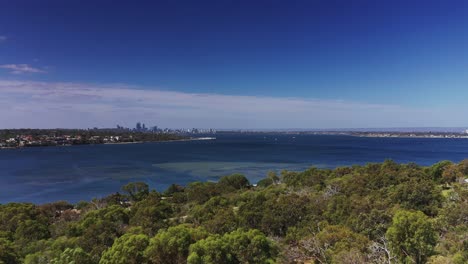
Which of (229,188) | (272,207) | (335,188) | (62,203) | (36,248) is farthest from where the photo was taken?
(229,188)

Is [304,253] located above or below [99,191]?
above

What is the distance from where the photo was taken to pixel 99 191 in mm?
44969

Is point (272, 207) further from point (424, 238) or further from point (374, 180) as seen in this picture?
point (374, 180)

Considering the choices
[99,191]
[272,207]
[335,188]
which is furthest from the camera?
[99,191]

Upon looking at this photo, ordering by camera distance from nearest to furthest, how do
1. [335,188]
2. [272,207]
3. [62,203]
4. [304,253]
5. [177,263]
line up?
[177,263] < [304,253] < [272,207] < [335,188] < [62,203]

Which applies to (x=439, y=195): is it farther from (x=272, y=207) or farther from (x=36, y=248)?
(x=36, y=248)

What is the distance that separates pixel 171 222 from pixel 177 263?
8643 mm

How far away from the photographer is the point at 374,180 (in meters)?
27.8

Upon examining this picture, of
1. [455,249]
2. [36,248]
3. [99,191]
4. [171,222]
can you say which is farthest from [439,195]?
[99,191]

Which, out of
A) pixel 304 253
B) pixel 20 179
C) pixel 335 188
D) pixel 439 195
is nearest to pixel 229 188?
pixel 335 188

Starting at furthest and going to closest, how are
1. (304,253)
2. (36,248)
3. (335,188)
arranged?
1. (335,188)
2. (36,248)
3. (304,253)

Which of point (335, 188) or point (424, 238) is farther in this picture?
point (335, 188)

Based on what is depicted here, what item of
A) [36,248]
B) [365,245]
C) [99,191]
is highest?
A: [365,245]

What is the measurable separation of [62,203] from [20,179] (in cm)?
3181
